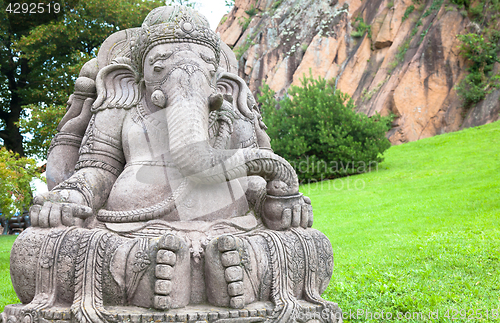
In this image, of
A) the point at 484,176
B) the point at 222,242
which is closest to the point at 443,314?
Result: the point at 222,242

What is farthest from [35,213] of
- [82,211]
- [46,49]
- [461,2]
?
[461,2]

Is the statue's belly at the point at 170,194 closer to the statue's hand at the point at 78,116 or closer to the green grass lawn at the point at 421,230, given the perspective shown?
the statue's hand at the point at 78,116

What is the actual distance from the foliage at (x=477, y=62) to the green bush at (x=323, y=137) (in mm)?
5604

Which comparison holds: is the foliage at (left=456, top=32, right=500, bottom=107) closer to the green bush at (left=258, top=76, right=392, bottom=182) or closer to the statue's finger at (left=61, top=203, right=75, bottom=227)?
the green bush at (left=258, top=76, right=392, bottom=182)

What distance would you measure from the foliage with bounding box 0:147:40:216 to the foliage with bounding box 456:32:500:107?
53.3 feet

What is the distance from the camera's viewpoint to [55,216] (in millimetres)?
2125

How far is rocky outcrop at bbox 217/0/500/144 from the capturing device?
1786 cm

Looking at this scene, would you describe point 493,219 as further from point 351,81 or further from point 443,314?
point 351,81

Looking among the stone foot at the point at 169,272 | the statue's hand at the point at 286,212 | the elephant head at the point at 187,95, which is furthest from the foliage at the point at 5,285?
→ the statue's hand at the point at 286,212

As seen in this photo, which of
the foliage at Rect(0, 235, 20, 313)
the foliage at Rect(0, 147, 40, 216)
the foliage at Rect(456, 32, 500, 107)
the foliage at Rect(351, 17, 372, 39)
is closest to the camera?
the foliage at Rect(0, 235, 20, 313)

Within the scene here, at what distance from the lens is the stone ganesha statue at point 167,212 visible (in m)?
1.97

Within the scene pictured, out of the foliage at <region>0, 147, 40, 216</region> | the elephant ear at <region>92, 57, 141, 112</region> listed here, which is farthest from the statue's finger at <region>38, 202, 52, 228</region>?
the foliage at <region>0, 147, 40, 216</region>

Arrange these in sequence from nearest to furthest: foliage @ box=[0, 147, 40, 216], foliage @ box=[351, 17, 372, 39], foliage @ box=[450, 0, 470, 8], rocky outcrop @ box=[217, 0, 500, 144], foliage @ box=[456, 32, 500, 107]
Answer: foliage @ box=[0, 147, 40, 216]
foliage @ box=[456, 32, 500, 107]
rocky outcrop @ box=[217, 0, 500, 144]
foliage @ box=[450, 0, 470, 8]
foliage @ box=[351, 17, 372, 39]

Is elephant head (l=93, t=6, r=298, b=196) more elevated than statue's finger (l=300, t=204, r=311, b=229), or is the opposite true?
elephant head (l=93, t=6, r=298, b=196)
